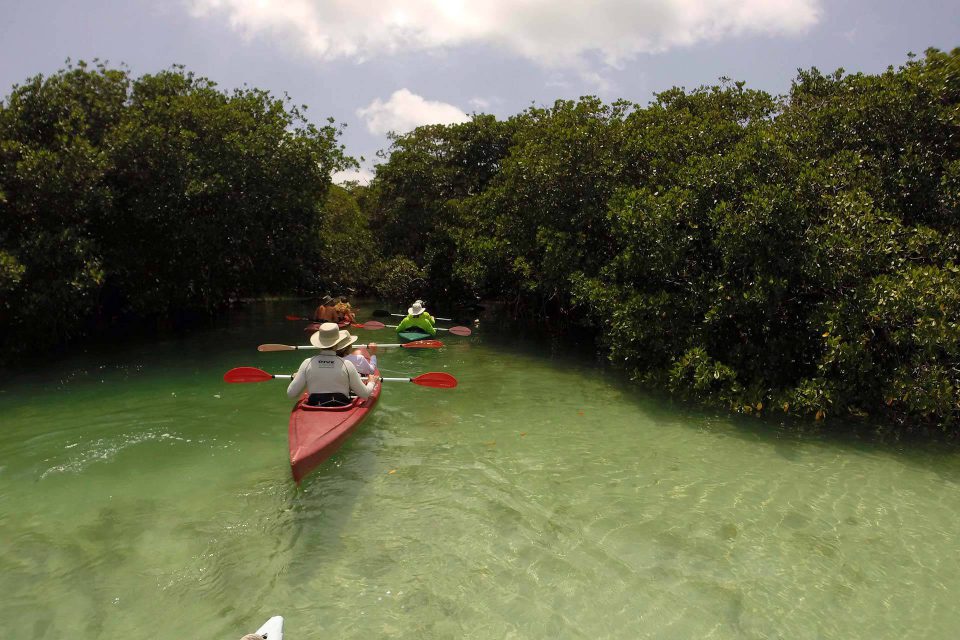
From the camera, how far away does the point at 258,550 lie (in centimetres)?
514

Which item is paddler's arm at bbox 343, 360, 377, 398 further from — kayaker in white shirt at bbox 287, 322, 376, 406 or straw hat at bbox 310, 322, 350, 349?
straw hat at bbox 310, 322, 350, 349

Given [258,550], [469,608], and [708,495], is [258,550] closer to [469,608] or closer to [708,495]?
[469,608]

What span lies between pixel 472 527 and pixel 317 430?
7.00 ft

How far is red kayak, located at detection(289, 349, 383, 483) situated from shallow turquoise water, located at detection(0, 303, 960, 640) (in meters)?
0.49

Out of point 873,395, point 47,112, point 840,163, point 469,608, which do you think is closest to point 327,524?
point 469,608

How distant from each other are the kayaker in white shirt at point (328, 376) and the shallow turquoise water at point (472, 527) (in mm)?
881

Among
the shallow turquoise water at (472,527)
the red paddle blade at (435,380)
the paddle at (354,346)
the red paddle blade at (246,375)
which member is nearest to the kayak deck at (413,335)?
the paddle at (354,346)

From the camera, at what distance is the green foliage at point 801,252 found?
25.2 feet

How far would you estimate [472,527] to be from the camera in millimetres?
5617

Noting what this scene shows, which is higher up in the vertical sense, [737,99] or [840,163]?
[737,99]

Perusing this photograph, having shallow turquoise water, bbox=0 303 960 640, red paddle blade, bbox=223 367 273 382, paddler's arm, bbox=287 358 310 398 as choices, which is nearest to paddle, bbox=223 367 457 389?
red paddle blade, bbox=223 367 273 382

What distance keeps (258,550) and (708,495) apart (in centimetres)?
480

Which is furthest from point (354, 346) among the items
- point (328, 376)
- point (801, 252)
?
point (801, 252)

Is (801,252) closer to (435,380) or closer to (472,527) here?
(435,380)
